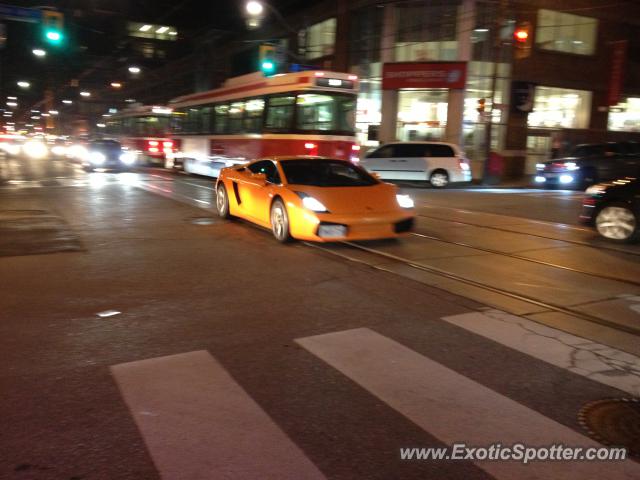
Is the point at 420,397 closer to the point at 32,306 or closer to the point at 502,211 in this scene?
the point at 32,306

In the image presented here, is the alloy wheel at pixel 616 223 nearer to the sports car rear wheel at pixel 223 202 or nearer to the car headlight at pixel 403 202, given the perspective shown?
the car headlight at pixel 403 202

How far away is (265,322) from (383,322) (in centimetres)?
114

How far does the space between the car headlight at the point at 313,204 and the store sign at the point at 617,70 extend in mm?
26865

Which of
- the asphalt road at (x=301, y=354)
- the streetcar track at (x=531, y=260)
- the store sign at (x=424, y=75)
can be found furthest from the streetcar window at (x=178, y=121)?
the streetcar track at (x=531, y=260)

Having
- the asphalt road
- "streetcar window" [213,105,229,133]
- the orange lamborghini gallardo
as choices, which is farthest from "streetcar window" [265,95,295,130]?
the asphalt road

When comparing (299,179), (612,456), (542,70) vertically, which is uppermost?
(542,70)

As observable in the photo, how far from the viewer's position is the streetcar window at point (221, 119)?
21094 millimetres

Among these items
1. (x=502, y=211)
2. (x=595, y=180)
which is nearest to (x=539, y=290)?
(x=502, y=211)

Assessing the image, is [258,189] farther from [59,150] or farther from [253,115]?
Answer: [59,150]

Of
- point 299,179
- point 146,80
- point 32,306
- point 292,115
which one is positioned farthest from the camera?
point 146,80

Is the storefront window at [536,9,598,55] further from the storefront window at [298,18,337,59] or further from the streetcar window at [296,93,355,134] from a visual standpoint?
the streetcar window at [296,93,355,134]

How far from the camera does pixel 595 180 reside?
21484 millimetres

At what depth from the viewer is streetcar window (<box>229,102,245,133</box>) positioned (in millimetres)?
19767

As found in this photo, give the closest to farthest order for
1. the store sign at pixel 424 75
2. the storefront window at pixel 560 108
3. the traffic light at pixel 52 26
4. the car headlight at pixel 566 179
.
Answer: the traffic light at pixel 52 26
the car headlight at pixel 566 179
the store sign at pixel 424 75
the storefront window at pixel 560 108
